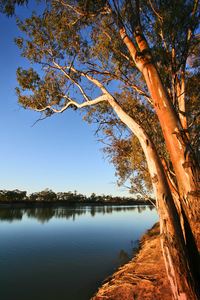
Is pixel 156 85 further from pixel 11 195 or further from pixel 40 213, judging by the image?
pixel 11 195

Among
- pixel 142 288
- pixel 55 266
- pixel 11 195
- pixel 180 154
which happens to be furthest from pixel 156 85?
pixel 11 195

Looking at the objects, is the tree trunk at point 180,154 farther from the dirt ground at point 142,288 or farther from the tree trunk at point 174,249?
the dirt ground at point 142,288

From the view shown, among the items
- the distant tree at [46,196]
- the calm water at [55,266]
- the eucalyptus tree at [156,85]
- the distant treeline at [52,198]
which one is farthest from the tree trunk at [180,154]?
the distant tree at [46,196]

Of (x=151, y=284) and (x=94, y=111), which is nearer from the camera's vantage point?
(x=151, y=284)

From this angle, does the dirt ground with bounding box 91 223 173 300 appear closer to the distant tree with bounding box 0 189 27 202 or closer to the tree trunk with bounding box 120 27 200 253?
the tree trunk with bounding box 120 27 200 253

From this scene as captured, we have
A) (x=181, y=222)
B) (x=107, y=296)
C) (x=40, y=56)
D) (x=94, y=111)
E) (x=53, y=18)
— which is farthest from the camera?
(x=94, y=111)

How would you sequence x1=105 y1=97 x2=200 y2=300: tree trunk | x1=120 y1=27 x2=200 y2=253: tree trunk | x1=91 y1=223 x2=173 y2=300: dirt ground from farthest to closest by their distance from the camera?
1. x1=91 y1=223 x2=173 y2=300: dirt ground
2. x1=120 y1=27 x2=200 y2=253: tree trunk
3. x1=105 y1=97 x2=200 y2=300: tree trunk

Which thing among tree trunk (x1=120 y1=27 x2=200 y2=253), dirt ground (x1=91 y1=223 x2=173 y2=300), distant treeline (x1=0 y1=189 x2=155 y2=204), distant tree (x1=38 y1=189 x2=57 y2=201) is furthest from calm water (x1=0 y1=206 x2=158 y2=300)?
distant tree (x1=38 y1=189 x2=57 y2=201)

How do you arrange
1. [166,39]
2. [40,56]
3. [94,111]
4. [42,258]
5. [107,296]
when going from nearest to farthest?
[107,296], [166,39], [40,56], [94,111], [42,258]

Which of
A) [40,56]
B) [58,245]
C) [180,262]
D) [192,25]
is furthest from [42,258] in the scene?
[192,25]

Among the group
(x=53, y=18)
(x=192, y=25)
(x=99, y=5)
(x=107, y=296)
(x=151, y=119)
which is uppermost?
(x=53, y=18)

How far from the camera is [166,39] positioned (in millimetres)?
4219

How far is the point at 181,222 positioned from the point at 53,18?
6.06m

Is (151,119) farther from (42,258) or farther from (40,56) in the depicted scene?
(42,258)
